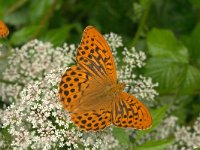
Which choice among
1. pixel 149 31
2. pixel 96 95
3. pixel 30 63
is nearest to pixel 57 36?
pixel 30 63

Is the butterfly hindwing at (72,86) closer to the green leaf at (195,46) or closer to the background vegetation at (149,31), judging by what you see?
the background vegetation at (149,31)

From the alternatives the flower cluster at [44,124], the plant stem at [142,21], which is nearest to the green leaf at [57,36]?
the plant stem at [142,21]

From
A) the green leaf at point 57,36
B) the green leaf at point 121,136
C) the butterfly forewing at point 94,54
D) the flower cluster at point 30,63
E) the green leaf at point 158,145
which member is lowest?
the green leaf at point 158,145


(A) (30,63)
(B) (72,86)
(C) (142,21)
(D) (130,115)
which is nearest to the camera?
(D) (130,115)

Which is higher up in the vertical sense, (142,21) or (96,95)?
(142,21)

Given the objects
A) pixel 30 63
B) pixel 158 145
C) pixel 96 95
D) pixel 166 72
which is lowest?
pixel 158 145

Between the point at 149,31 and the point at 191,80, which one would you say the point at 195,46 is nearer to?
the point at 191,80

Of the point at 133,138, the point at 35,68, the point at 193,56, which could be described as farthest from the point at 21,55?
the point at 193,56
